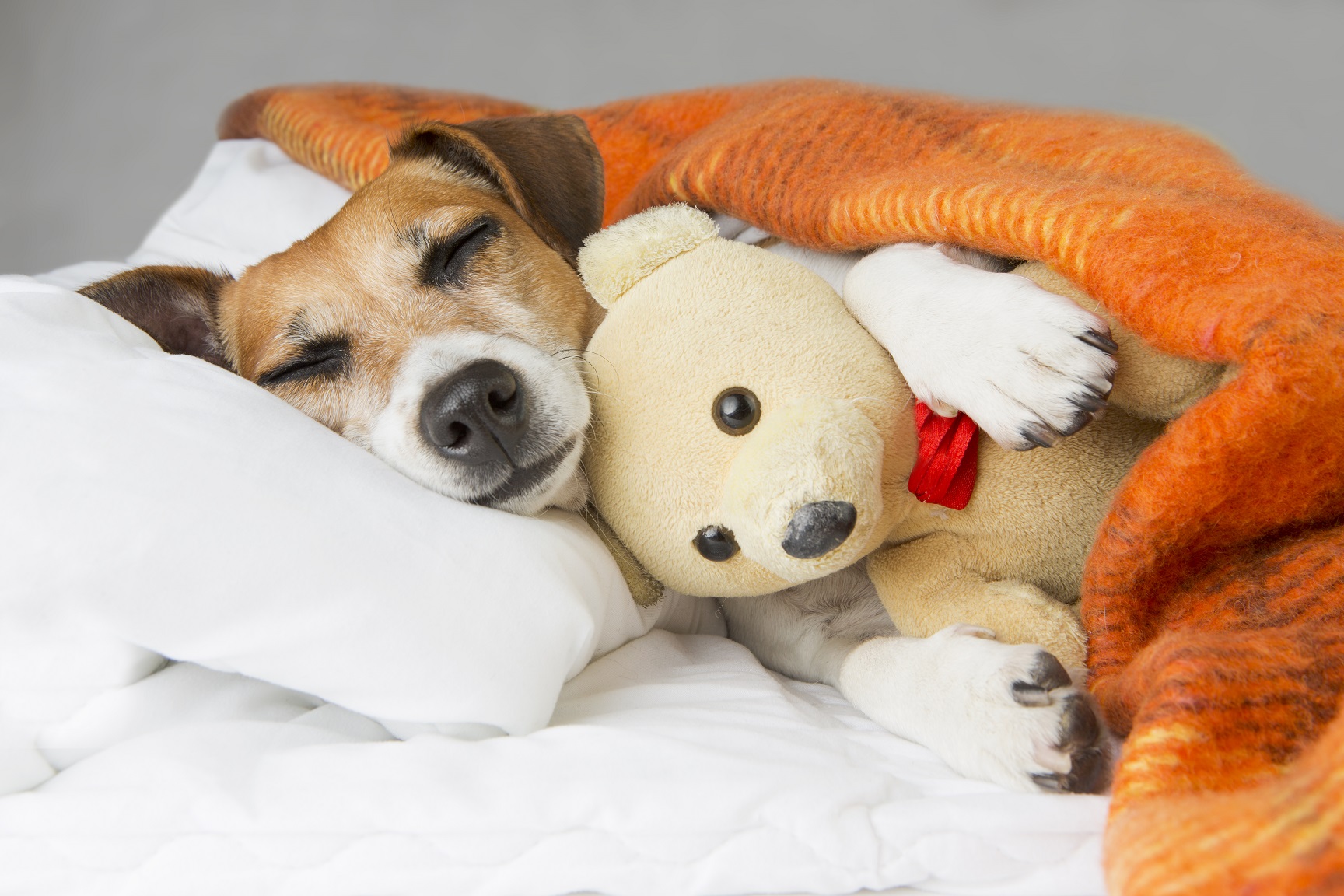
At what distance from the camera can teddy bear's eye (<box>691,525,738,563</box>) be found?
1083mm

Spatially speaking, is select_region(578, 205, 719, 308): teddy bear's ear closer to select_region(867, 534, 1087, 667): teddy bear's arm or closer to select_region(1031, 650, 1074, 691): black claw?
select_region(867, 534, 1087, 667): teddy bear's arm

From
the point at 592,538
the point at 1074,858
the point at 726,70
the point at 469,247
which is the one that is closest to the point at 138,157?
the point at 726,70

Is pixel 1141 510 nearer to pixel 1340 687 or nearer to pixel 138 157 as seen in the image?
pixel 1340 687

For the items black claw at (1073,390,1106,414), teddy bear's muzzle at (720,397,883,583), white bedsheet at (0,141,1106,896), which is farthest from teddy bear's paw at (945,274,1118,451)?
white bedsheet at (0,141,1106,896)

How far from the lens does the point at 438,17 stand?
3971mm

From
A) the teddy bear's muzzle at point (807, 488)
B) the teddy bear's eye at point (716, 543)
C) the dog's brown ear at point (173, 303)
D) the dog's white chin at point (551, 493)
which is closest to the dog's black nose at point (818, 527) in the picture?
the teddy bear's muzzle at point (807, 488)

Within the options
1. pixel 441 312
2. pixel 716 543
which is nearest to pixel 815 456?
pixel 716 543

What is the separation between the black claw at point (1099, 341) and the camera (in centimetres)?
97

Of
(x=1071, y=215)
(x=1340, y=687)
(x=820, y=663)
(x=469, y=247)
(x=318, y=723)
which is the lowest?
(x=820, y=663)

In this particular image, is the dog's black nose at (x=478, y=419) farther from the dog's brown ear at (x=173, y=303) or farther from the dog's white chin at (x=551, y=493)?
the dog's brown ear at (x=173, y=303)

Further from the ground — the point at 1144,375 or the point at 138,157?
the point at 1144,375

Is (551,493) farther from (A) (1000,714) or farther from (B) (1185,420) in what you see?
(B) (1185,420)

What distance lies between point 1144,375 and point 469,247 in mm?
992

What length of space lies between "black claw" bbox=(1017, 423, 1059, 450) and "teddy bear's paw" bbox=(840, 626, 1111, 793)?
21 centimetres
